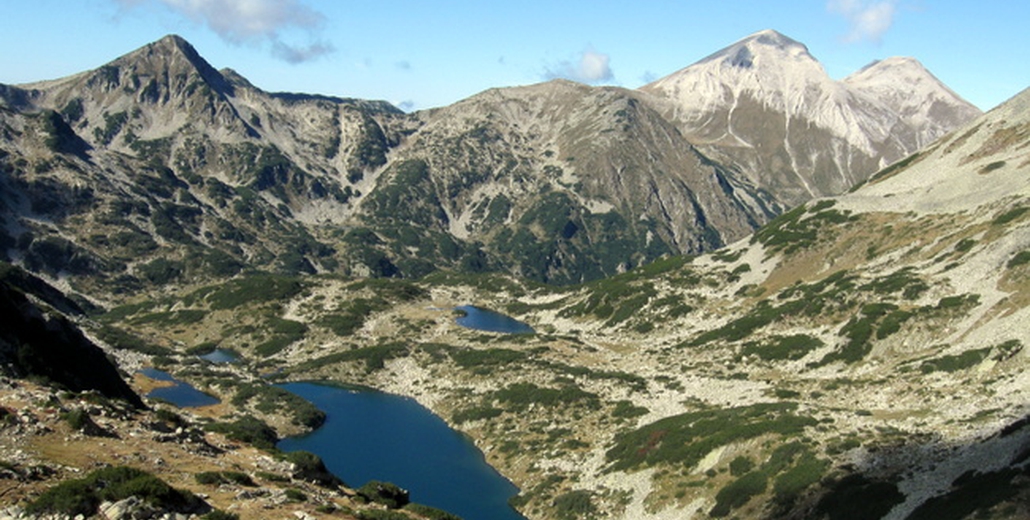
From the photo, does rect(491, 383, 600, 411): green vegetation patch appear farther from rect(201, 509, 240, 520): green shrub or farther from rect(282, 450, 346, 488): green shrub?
rect(201, 509, 240, 520): green shrub

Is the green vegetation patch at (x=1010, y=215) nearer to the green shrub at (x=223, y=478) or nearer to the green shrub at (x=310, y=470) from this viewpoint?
the green shrub at (x=310, y=470)

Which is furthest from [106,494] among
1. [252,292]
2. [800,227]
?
[252,292]

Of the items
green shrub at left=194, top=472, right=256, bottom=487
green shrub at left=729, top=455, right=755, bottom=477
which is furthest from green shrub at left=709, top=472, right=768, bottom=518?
green shrub at left=194, top=472, right=256, bottom=487

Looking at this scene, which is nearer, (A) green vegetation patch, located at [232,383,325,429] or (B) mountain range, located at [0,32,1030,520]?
(B) mountain range, located at [0,32,1030,520]

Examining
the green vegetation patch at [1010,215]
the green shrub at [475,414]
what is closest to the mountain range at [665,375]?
the green vegetation patch at [1010,215]

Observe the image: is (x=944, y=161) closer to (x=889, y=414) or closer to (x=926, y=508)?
(x=889, y=414)
